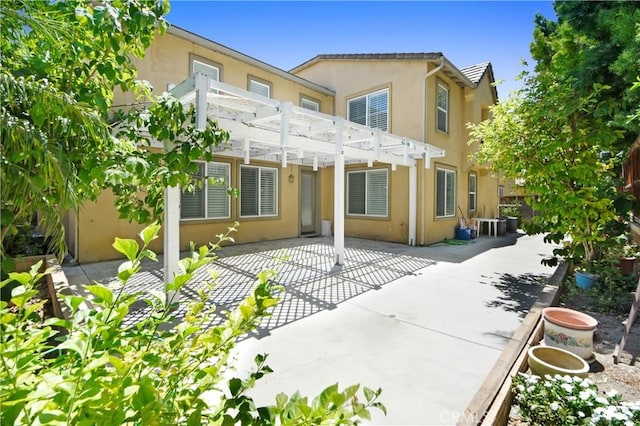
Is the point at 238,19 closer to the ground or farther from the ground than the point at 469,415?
farther from the ground

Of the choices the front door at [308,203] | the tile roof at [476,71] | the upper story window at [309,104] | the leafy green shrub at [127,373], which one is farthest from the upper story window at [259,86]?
the leafy green shrub at [127,373]

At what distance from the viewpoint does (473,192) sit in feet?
46.6

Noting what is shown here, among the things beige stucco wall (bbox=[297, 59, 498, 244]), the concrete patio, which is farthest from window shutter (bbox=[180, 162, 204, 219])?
beige stucco wall (bbox=[297, 59, 498, 244])

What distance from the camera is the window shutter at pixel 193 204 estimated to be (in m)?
8.93

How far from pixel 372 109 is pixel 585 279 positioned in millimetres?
8486

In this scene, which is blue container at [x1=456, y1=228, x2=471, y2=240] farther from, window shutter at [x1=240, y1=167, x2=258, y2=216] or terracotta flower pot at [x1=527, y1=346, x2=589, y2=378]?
terracotta flower pot at [x1=527, y1=346, x2=589, y2=378]

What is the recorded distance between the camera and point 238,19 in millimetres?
6562

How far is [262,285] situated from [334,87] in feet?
42.0

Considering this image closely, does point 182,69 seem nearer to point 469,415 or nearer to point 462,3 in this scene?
point 462,3

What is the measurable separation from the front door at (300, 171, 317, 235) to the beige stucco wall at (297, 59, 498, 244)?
2.38 ft

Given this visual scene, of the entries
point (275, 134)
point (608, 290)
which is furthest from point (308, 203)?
point (608, 290)

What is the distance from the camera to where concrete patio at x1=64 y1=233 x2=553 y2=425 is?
2902 millimetres

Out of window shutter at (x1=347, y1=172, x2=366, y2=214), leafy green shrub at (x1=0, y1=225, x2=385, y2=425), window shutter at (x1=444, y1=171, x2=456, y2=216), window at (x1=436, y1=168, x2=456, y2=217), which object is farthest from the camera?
window shutter at (x1=347, y1=172, x2=366, y2=214)

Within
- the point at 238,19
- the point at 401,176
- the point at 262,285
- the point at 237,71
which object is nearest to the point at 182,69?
the point at 237,71
